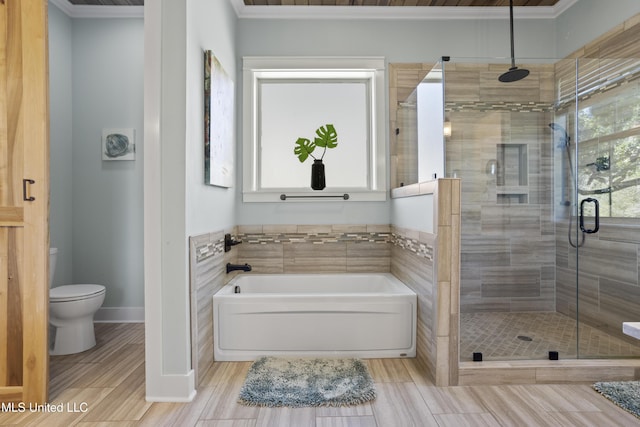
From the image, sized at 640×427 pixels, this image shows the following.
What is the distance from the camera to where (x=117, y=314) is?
3234mm

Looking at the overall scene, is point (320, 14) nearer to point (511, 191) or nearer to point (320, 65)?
point (320, 65)

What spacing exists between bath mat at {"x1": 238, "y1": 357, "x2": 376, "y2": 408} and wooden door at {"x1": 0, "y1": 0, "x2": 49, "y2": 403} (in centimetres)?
105

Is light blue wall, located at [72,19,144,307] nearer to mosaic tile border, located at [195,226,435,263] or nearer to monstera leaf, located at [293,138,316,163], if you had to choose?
mosaic tile border, located at [195,226,435,263]

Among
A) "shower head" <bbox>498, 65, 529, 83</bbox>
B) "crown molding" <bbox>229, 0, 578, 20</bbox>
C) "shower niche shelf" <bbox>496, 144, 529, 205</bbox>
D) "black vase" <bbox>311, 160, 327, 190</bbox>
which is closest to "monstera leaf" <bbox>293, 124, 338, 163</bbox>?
"black vase" <bbox>311, 160, 327, 190</bbox>

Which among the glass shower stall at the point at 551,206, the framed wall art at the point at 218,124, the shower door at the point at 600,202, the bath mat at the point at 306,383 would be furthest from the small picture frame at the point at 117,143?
the shower door at the point at 600,202

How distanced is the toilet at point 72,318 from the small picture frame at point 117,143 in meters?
0.96

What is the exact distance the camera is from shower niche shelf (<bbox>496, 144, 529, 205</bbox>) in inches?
101

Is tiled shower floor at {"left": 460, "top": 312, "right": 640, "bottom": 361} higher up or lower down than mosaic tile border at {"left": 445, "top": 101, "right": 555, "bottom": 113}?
lower down

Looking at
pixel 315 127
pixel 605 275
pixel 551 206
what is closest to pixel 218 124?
pixel 315 127

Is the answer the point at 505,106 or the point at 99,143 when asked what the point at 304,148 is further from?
the point at 99,143

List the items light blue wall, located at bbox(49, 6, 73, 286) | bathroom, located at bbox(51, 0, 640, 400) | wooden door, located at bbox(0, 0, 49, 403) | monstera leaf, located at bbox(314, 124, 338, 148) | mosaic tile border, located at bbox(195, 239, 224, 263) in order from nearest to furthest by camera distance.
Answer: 1. wooden door, located at bbox(0, 0, 49, 403)
2. mosaic tile border, located at bbox(195, 239, 224, 263)
3. monstera leaf, located at bbox(314, 124, 338, 148)
4. light blue wall, located at bbox(49, 6, 73, 286)
5. bathroom, located at bbox(51, 0, 640, 400)

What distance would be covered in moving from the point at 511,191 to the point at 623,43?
4.38 feet

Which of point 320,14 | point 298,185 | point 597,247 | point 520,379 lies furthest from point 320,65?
point 520,379

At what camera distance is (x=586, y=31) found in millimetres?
2959
